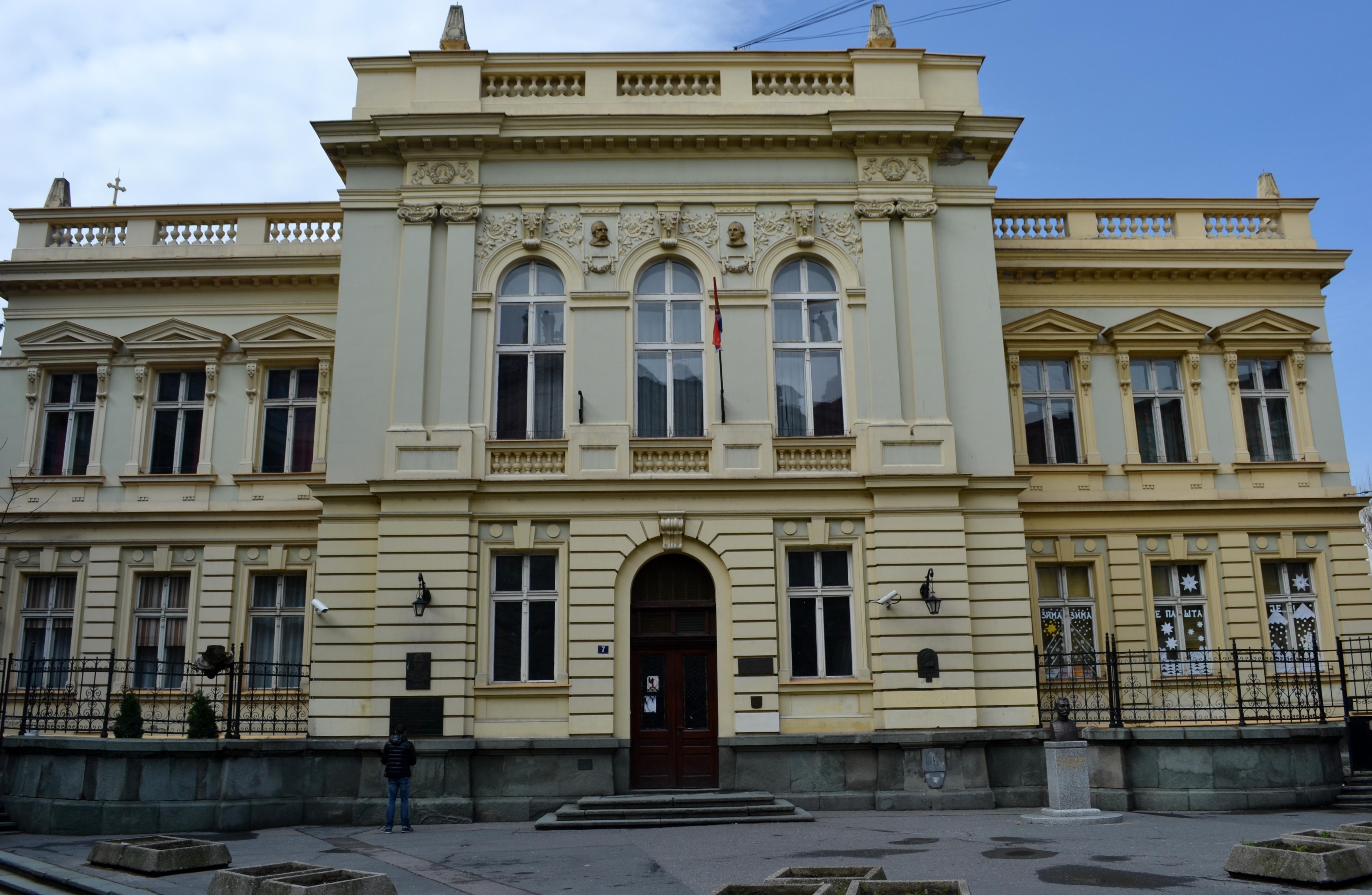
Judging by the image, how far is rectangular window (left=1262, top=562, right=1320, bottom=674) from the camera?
2328 centimetres

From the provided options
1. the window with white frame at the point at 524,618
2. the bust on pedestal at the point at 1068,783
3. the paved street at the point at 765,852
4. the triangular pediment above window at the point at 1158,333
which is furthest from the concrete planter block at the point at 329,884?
the triangular pediment above window at the point at 1158,333

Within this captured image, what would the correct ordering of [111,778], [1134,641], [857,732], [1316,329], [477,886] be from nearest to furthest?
[477,886], [111,778], [857,732], [1134,641], [1316,329]

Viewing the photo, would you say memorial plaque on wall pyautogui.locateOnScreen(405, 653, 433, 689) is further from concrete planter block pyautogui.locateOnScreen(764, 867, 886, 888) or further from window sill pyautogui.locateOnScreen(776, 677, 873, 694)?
concrete planter block pyautogui.locateOnScreen(764, 867, 886, 888)

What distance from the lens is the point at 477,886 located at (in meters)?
11.8

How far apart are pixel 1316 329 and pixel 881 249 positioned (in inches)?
439

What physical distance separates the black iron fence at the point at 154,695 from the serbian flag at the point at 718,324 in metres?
9.54

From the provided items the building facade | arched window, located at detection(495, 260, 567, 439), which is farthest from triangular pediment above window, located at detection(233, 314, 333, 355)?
arched window, located at detection(495, 260, 567, 439)

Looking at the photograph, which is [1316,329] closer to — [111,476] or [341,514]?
[341,514]

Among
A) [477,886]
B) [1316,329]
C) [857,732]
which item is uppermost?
[1316,329]

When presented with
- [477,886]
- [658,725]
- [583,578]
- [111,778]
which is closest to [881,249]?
[583,578]

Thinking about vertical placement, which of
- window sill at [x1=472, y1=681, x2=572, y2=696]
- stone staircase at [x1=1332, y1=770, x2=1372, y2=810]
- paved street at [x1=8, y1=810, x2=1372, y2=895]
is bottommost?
paved street at [x1=8, y1=810, x2=1372, y2=895]

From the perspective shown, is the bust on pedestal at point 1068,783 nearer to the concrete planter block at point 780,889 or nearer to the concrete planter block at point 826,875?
the concrete planter block at point 826,875

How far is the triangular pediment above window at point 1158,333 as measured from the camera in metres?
24.5

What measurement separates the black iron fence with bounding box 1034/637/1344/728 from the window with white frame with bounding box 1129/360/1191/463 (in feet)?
14.3
